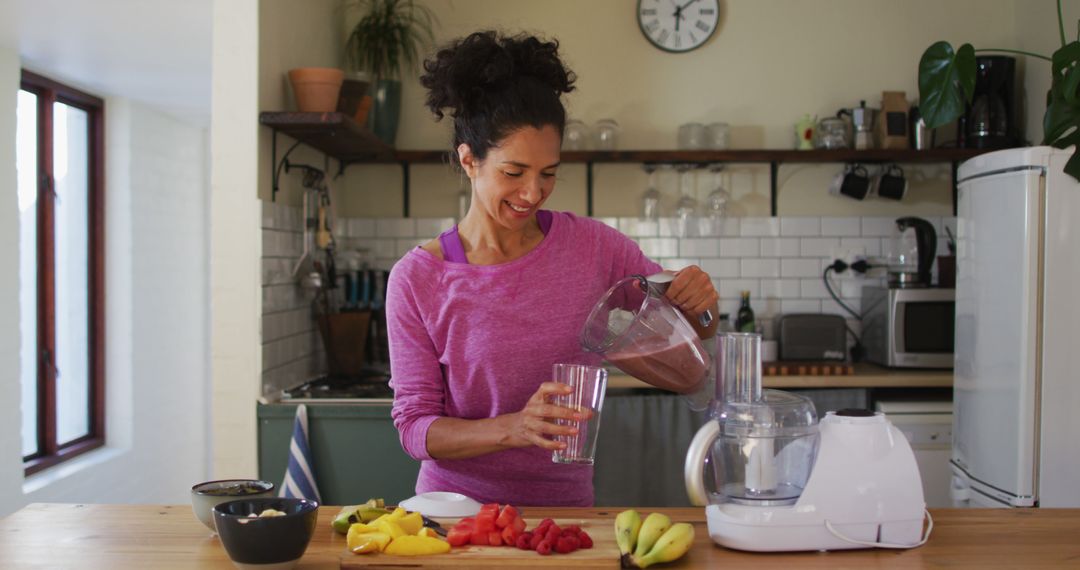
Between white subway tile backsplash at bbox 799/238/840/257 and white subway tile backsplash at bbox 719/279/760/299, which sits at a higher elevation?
white subway tile backsplash at bbox 799/238/840/257

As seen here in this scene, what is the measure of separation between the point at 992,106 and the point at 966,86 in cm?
85

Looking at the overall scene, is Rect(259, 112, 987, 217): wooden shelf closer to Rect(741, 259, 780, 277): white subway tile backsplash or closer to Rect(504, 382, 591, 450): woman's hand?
Rect(741, 259, 780, 277): white subway tile backsplash

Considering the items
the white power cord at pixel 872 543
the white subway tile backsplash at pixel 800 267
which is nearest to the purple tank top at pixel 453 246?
the white power cord at pixel 872 543

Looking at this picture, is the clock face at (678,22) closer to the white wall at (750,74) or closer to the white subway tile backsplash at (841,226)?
the white wall at (750,74)

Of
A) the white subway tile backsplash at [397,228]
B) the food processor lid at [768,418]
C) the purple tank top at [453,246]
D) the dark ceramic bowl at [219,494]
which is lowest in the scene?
the dark ceramic bowl at [219,494]

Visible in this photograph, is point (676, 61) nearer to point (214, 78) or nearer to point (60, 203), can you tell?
point (214, 78)

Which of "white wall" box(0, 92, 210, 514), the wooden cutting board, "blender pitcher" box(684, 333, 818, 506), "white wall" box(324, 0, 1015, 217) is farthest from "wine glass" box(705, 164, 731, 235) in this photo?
"white wall" box(0, 92, 210, 514)

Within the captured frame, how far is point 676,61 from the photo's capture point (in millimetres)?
4363

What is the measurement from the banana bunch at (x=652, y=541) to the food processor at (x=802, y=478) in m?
0.08

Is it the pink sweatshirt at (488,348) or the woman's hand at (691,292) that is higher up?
the woman's hand at (691,292)

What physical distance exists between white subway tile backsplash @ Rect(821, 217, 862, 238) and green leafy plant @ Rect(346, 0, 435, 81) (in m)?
1.92

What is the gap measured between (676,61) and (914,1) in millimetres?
1067

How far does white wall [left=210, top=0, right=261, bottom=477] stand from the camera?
3.19m

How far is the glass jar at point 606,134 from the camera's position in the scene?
4.21 meters
